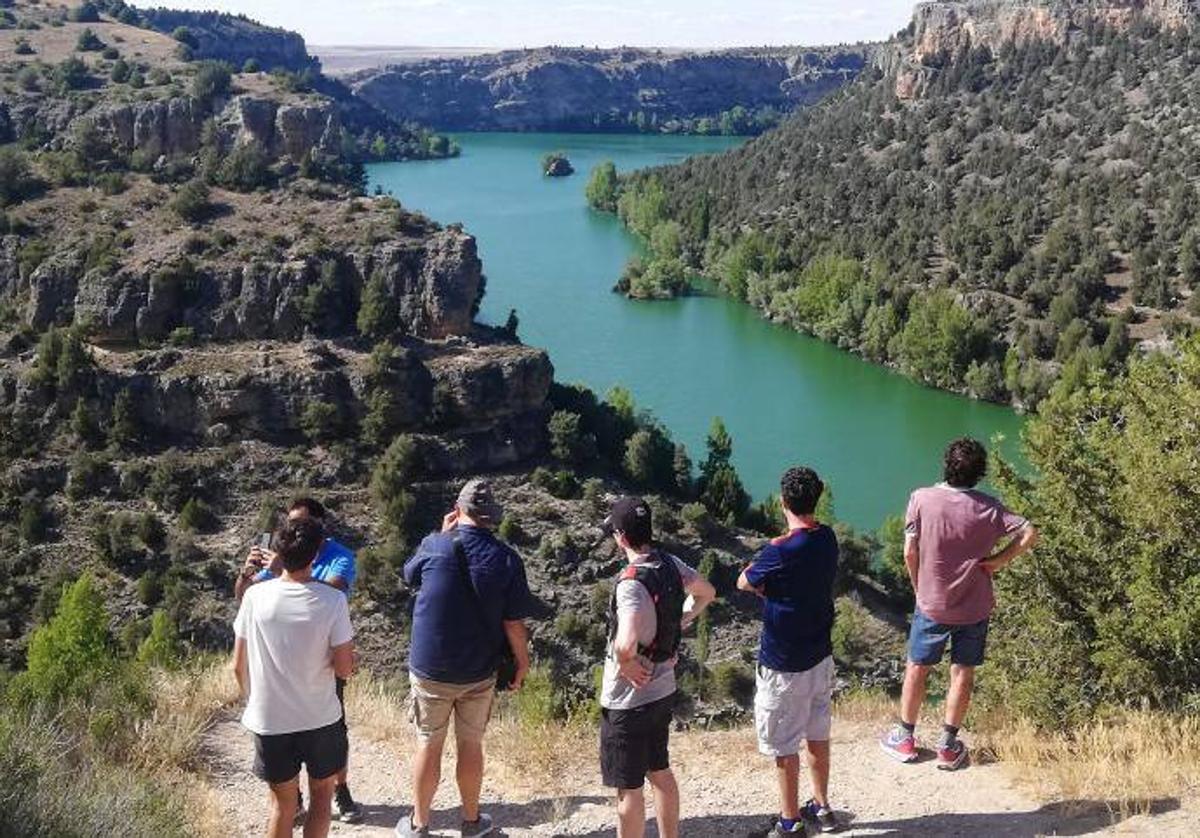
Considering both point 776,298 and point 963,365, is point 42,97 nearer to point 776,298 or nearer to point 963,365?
point 776,298

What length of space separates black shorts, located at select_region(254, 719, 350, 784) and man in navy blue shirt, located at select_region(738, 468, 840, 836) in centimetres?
186

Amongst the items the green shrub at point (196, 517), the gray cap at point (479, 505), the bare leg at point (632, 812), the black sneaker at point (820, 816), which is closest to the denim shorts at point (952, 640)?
the black sneaker at point (820, 816)

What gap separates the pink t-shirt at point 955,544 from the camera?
5.81m

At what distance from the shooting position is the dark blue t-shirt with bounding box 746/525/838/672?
524 cm

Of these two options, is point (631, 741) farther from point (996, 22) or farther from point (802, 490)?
point (996, 22)

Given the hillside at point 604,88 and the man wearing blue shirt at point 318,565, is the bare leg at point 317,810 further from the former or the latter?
the hillside at point 604,88

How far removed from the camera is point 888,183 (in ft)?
214

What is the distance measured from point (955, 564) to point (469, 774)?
8.25ft

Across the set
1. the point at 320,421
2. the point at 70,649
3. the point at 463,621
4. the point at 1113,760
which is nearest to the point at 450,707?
the point at 463,621

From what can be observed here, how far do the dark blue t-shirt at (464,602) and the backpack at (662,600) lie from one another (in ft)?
1.62

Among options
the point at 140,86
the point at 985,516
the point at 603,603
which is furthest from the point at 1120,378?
A: the point at 140,86

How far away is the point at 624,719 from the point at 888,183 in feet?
209

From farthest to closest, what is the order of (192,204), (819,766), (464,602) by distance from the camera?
(192,204), (819,766), (464,602)

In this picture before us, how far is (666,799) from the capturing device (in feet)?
17.2
